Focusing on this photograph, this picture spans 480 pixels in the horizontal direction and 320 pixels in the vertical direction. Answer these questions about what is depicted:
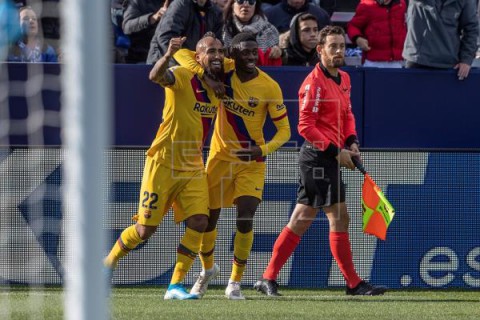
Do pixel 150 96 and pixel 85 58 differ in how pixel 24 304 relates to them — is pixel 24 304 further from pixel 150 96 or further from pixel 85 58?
pixel 85 58

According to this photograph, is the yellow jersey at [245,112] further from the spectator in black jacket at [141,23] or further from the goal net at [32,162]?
the spectator in black jacket at [141,23]

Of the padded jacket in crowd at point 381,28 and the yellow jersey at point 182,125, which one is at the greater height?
the padded jacket in crowd at point 381,28

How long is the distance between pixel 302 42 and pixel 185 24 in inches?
46.9

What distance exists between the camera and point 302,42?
10.6 m

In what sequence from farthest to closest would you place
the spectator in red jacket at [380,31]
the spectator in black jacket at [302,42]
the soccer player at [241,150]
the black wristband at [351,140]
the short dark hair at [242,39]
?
the spectator in red jacket at [380,31] < the spectator in black jacket at [302,42] < the black wristband at [351,140] < the soccer player at [241,150] < the short dark hair at [242,39]

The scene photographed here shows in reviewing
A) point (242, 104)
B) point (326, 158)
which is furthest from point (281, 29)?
point (326, 158)

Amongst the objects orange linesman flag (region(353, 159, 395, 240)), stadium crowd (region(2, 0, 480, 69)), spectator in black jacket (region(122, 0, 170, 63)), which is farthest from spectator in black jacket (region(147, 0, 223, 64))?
orange linesman flag (region(353, 159, 395, 240))

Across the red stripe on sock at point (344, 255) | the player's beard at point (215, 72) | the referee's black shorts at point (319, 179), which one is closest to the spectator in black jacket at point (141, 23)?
the player's beard at point (215, 72)

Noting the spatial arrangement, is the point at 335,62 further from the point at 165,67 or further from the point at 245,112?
the point at 165,67

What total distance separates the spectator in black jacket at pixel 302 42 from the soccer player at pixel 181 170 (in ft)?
5.51

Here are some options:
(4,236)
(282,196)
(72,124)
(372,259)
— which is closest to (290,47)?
(282,196)

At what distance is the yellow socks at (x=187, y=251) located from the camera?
Result: 889 cm

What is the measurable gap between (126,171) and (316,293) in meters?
1.97

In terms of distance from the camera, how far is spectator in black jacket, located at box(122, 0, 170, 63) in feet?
35.1
